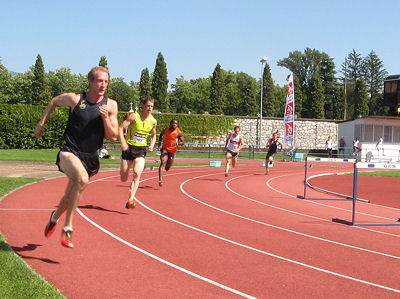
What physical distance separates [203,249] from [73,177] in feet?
6.88

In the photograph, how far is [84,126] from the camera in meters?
5.52

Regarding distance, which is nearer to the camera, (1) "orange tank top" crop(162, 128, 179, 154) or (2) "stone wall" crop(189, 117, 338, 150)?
(1) "orange tank top" crop(162, 128, 179, 154)

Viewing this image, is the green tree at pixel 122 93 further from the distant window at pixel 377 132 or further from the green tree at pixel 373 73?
the distant window at pixel 377 132

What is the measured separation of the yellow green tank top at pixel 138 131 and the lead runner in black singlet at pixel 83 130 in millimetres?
4337

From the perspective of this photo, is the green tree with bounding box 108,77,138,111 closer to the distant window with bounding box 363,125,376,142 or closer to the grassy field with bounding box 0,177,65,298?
the distant window with bounding box 363,125,376,142

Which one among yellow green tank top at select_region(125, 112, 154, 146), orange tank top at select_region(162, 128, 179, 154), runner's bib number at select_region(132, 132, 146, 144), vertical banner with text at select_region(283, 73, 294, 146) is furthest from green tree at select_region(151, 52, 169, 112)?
runner's bib number at select_region(132, 132, 146, 144)

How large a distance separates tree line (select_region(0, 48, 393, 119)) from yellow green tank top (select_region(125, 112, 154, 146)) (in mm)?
59323

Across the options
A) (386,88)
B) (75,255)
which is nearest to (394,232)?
(75,255)

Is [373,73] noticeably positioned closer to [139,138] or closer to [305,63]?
[305,63]

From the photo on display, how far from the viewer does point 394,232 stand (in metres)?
8.94

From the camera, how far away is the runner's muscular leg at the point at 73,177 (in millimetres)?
5445

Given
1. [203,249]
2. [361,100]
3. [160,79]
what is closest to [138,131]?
[203,249]

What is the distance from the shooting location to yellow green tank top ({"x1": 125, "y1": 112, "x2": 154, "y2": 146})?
1001cm

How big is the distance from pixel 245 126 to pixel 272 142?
26.0 metres
